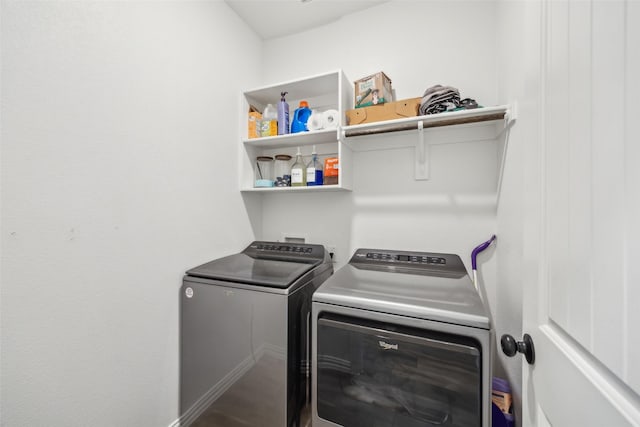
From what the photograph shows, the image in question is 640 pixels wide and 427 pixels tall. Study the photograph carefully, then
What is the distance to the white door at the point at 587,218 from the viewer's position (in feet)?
1.16

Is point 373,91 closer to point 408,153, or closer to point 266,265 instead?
point 408,153

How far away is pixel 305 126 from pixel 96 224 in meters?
1.30

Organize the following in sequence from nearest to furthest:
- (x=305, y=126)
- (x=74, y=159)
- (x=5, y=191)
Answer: (x=5, y=191) < (x=74, y=159) < (x=305, y=126)

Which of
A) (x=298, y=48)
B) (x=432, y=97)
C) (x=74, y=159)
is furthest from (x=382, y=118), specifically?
(x=74, y=159)

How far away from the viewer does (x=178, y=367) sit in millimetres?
1371

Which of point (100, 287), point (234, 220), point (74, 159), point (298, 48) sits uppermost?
point (298, 48)

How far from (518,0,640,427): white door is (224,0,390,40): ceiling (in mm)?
1524

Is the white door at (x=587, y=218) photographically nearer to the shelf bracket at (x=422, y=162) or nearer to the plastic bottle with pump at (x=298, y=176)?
the shelf bracket at (x=422, y=162)

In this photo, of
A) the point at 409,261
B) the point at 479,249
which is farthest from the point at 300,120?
the point at 479,249

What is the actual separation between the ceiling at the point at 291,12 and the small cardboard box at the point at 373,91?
0.66 m

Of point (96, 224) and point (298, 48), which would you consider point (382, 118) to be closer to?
point (298, 48)

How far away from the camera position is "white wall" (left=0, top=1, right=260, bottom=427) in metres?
0.82

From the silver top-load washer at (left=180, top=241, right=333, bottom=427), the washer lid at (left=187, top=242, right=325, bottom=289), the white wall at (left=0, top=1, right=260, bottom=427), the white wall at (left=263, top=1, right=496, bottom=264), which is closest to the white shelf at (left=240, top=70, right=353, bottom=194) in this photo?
the white wall at (left=263, top=1, right=496, bottom=264)

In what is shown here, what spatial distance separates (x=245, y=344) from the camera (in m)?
1.22
